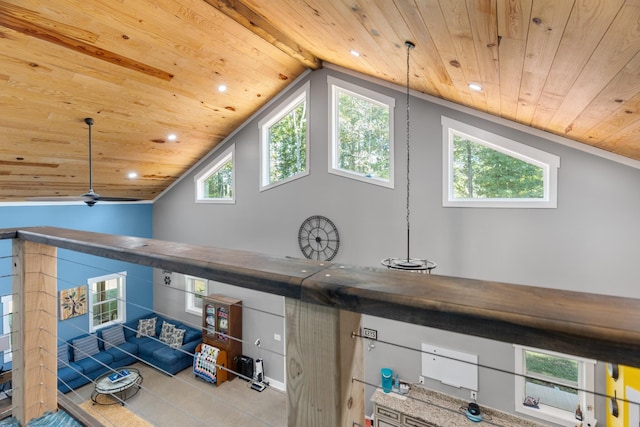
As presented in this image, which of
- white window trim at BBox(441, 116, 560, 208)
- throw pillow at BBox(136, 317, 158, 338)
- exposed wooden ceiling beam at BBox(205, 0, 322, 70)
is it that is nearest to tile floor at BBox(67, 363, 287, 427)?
throw pillow at BBox(136, 317, 158, 338)

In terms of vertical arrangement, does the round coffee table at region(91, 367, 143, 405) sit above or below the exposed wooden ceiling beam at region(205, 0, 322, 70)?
below

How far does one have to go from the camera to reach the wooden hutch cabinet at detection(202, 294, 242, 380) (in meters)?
6.72

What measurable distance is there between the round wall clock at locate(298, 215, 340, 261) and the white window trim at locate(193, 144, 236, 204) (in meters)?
1.90

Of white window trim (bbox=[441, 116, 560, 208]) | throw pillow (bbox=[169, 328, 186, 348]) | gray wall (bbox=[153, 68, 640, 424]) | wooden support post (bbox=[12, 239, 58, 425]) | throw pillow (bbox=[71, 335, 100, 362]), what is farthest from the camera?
throw pillow (bbox=[169, 328, 186, 348])

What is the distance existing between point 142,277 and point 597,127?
8949 millimetres

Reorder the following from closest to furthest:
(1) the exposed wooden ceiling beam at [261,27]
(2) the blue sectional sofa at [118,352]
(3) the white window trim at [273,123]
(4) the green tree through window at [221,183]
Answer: (1) the exposed wooden ceiling beam at [261,27]
(3) the white window trim at [273,123]
(2) the blue sectional sofa at [118,352]
(4) the green tree through window at [221,183]

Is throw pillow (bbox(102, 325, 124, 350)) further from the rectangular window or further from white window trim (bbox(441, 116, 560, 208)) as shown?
white window trim (bbox(441, 116, 560, 208))

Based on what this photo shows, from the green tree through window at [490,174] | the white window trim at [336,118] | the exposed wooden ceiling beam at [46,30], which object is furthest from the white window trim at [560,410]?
the exposed wooden ceiling beam at [46,30]

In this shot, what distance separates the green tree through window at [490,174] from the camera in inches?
173

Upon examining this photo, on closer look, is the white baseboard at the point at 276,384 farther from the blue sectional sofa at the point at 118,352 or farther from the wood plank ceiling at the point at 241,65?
the wood plank ceiling at the point at 241,65

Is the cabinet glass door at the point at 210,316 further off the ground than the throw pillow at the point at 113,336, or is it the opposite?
the cabinet glass door at the point at 210,316

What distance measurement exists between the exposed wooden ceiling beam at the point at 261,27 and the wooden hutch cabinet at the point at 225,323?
15.2 feet

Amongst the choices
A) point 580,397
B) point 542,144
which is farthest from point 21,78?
point 580,397

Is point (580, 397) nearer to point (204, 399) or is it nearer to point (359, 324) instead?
point (359, 324)
